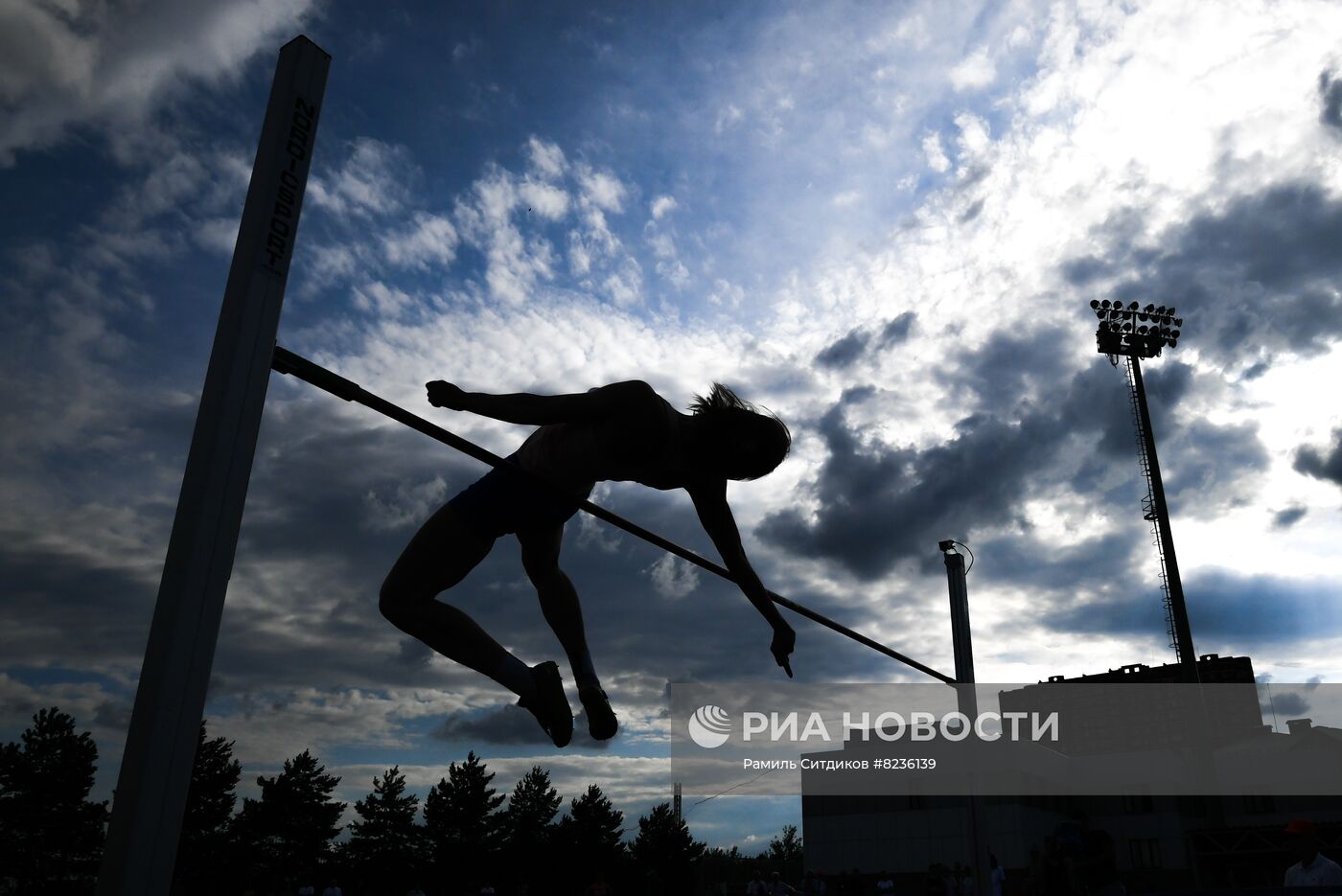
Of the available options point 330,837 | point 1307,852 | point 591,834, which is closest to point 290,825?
point 330,837

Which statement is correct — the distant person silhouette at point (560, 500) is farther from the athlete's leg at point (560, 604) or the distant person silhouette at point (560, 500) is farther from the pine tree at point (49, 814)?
the pine tree at point (49, 814)

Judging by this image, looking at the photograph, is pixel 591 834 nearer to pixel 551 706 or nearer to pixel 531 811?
pixel 531 811

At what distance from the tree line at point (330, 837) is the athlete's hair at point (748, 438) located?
33547 millimetres

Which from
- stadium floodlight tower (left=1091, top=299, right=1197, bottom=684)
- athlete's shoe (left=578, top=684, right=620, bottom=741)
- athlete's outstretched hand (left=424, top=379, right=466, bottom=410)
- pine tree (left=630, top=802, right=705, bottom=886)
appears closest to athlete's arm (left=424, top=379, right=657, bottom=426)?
athlete's outstretched hand (left=424, top=379, right=466, bottom=410)

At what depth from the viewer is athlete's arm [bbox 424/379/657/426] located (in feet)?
8.36

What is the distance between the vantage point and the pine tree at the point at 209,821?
36062 mm

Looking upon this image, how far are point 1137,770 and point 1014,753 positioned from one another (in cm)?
518

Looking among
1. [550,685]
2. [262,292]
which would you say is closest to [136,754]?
[262,292]

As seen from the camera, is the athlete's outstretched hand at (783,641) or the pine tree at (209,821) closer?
the athlete's outstretched hand at (783,641)

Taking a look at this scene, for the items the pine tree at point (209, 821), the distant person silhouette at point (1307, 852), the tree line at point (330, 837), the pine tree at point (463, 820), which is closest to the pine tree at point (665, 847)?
the tree line at point (330, 837)

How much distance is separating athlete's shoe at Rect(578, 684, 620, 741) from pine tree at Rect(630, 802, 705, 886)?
4999 centimetres

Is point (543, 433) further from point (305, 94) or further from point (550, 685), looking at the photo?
point (305, 94)

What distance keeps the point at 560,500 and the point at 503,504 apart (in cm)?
21

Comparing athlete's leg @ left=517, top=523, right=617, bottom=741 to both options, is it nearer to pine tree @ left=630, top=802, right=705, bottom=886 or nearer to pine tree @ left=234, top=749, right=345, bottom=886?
pine tree @ left=234, top=749, right=345, bottom=886
